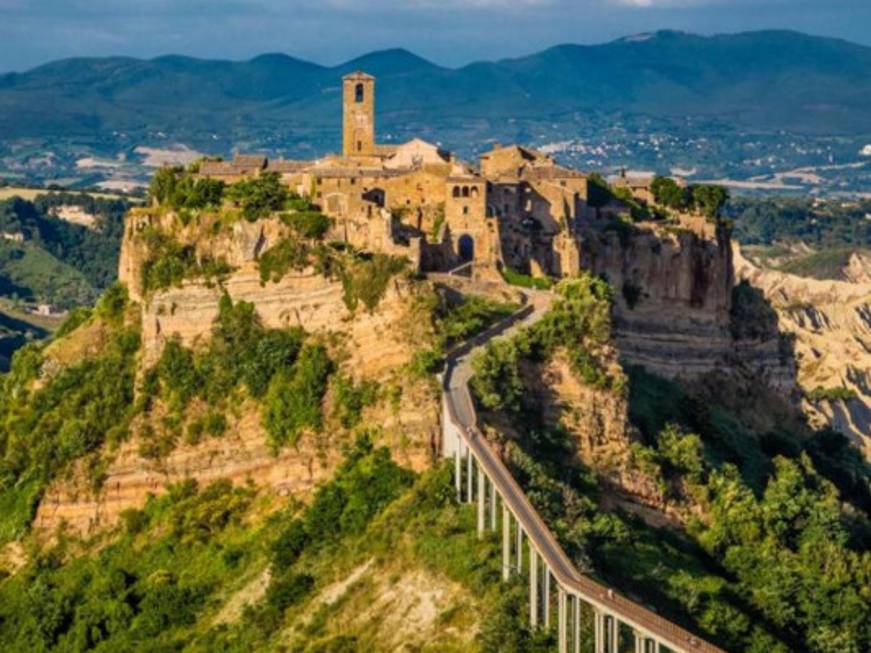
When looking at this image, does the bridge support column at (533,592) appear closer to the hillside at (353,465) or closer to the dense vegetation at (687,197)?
the hillside at (353,465)

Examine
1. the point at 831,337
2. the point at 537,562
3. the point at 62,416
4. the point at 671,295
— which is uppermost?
the point at 671,295

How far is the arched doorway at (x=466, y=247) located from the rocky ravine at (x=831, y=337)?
19832 mm

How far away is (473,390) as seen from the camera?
124ft

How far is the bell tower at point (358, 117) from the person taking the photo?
56.5m

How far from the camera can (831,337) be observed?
277 feet

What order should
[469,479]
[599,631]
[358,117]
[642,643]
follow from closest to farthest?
1. [642,643]
2. [599,631]
3. [469,479]
4. [358,117]

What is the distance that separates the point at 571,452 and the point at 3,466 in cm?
1468

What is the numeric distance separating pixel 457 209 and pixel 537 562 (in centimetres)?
1567

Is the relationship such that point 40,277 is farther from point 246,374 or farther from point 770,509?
point 770,509

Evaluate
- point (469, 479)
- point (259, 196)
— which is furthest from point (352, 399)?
point (259, 196)

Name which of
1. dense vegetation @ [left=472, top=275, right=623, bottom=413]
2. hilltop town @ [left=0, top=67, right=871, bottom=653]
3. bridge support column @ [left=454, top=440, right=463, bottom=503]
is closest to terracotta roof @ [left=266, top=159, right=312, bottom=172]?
hilltop town @ [left=0, top=67, right=871, bottom=653]

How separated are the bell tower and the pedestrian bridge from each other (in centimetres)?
1881

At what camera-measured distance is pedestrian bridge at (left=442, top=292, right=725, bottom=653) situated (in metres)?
28.9

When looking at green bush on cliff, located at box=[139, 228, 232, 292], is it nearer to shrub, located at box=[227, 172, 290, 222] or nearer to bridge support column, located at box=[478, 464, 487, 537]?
shrub, located at box=[227, 172, 290, 222]
